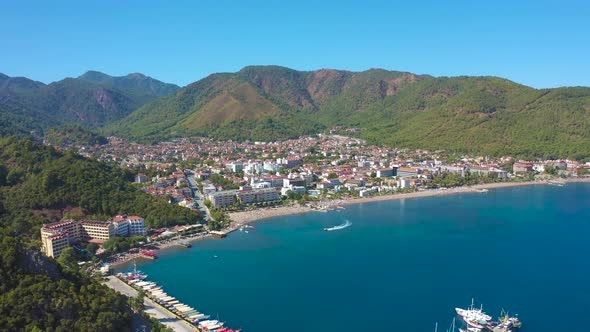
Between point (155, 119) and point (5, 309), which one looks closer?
point (5, 309)

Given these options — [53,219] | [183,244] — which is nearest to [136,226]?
[183,244]

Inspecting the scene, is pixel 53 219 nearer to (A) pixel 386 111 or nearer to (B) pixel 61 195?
(B) pixel 61 195

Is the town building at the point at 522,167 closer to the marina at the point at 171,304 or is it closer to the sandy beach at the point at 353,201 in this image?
the sandy beach at the point at 353,201

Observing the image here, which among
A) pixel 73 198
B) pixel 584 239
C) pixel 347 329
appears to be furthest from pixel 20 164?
pixel 584 239

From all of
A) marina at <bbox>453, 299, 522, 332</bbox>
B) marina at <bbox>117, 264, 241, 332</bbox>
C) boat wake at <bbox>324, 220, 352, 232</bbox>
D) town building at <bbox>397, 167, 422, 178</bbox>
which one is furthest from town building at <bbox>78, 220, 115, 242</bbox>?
town building at <bbox>397, 167, 422, 178</bbox>

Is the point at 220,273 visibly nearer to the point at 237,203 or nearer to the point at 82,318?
the point at 82,318

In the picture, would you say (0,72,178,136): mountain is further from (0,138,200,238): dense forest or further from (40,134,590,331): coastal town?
(0,138,200,238): dense forest

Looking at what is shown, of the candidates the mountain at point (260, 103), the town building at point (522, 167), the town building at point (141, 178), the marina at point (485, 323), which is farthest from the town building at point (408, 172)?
the mountain at point (260, 103)
